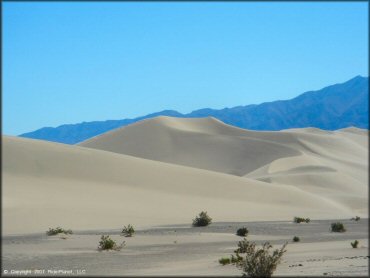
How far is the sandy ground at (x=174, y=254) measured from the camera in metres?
12.1

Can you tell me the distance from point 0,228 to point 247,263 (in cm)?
668

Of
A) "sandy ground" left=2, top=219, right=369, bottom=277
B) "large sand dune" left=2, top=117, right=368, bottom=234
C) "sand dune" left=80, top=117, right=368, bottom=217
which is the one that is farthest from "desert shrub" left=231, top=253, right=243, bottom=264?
"sand dune" left=80, top=117, right=368, bottom=217

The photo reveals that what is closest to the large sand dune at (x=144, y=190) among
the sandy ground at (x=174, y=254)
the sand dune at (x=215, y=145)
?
the sandy ground at (x=174, y=254)

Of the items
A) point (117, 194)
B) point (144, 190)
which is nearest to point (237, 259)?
point (117, 194)

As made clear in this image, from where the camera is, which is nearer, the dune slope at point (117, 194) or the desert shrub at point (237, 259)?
the desert shrub at point (237, 259)

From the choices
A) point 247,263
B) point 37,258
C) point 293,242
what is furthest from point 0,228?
point 293,242

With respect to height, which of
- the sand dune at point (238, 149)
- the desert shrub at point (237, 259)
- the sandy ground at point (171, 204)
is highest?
the sand dune at point (238, 149)

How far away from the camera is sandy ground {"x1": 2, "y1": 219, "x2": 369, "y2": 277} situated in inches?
477

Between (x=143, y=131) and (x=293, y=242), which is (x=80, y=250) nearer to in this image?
(x=293, y=242)

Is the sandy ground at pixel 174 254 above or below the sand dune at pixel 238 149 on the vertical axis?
below

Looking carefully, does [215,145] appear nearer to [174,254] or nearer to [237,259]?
[174,254]

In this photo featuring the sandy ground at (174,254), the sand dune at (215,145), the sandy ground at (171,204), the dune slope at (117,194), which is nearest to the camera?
the sandy ground at (174,254)

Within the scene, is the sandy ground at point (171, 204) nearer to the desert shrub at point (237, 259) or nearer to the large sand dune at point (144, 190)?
the large sand dune at point (144, 190)

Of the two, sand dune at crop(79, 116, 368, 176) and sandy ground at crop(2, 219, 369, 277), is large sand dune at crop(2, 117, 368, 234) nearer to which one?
sandy ground at crop(2, 219, 369, 277)
